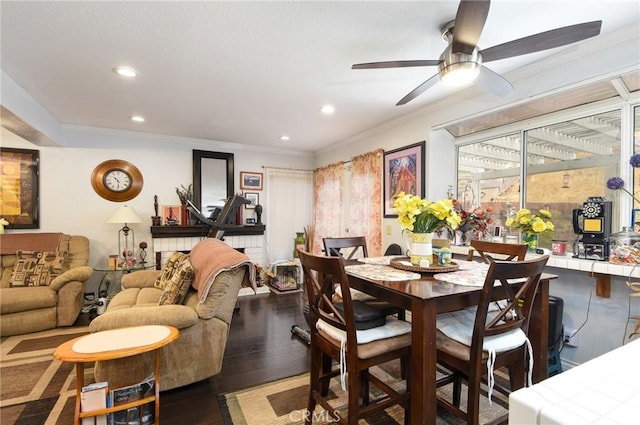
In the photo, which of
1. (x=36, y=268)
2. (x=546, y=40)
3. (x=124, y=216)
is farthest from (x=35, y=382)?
(x=546, y=40)

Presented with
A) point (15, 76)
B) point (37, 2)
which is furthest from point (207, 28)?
point (15, 76)

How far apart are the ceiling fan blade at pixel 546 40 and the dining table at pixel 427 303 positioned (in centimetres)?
127

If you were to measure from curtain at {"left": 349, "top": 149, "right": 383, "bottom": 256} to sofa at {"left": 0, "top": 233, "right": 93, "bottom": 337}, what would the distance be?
11.3 ft

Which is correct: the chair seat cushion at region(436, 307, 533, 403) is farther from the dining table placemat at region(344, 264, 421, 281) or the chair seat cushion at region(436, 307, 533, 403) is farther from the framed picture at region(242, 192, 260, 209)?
the framed picture at region(242, 192, 260, 209)

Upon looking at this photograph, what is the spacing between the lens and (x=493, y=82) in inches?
74.4

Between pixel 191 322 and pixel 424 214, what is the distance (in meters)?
1.76

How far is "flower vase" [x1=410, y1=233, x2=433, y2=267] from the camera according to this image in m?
1.92

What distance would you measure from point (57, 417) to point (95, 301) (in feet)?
7.68

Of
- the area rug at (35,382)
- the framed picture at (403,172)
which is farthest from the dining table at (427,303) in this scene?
the area rug at (35,382)

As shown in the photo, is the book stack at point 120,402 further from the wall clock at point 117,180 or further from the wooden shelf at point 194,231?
the wall clock at point 117,180

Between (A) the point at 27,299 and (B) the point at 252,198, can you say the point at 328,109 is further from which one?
(A) the point at 27,299

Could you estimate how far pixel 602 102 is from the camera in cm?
228

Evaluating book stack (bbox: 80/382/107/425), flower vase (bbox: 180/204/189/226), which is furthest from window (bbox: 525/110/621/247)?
flower vase (bbox: 180/204/189/226)

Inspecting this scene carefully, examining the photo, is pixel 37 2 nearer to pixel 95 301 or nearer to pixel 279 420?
pixel 279 420
